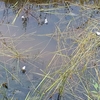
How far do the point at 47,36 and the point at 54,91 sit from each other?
2.21 feet

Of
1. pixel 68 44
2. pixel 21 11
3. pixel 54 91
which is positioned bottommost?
pixel 54 91

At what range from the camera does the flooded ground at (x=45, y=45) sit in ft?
6.14

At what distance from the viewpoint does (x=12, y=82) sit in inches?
75.5

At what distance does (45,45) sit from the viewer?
227cm

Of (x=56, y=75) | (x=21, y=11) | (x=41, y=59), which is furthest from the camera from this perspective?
(x=21, y=11)

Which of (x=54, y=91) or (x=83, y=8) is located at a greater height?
(x=83, y=8)

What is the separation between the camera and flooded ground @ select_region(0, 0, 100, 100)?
1871 mm

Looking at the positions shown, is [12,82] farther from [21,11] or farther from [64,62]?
[21,11]

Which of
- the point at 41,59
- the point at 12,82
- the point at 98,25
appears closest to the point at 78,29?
the point at 98,25

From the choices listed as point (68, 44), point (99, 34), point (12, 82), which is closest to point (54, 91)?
point (12, 82)

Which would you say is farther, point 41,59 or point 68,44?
point 68,44

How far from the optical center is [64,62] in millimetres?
2082

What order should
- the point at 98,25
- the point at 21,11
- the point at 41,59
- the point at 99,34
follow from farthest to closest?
the point at 21,11 < the point at 98,25 < the point at 99,34 < the point at 41,59

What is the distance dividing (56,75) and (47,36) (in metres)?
0.50
